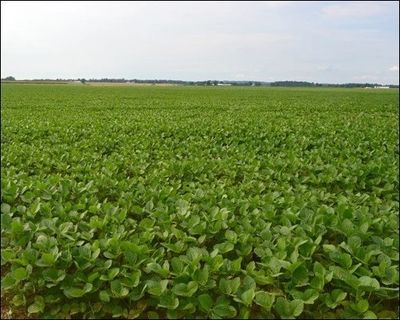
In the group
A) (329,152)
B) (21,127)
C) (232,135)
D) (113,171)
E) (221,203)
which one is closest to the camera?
(221,203)

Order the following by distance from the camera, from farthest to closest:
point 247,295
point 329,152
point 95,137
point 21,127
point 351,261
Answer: point 21,127 → point 95,137 → point 329,152 → point 351,261 → point 247,295

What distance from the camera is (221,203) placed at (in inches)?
168

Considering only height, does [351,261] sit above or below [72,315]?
above

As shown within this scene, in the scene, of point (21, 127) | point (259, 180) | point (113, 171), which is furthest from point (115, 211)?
point (21, 127)

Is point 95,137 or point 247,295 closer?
point 247,295

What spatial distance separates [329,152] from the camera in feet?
25.7

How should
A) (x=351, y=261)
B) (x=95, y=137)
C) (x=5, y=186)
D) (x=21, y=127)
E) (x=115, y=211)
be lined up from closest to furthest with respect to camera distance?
(x=351, y=261)
(x=115, y=211)
(x=5, y=186)
(x=95, y=137)
(x=21, y=127)

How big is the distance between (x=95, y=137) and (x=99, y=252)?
6454mm

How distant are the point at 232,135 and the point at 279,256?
7.24 m

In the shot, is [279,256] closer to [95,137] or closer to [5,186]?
[5,186]

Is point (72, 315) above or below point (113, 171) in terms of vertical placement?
below

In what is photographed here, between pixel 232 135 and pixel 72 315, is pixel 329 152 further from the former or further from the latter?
pixel 72 315

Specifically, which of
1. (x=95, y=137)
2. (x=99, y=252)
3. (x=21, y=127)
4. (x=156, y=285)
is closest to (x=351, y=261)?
(x=156, y=285)

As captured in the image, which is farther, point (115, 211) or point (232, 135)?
point (232, 135)
